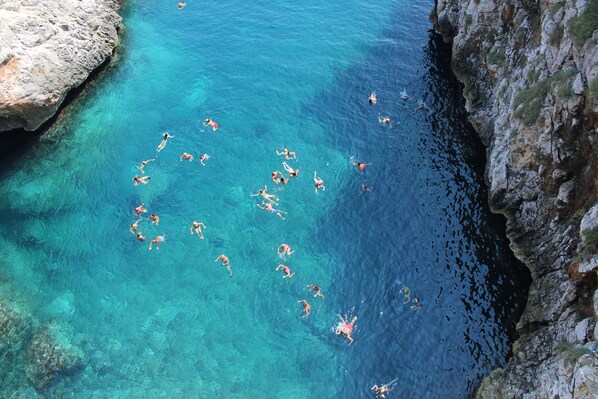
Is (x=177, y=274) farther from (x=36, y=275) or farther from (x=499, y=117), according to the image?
(x=499, y=117)

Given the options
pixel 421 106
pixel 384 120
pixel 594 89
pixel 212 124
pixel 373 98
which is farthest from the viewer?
pixel 373 98

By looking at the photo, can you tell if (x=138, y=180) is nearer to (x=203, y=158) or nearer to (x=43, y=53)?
(x=203, y=158)

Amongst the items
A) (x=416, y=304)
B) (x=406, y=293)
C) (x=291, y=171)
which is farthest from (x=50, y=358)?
(x=416, y=304)

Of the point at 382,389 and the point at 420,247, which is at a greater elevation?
the point at 420,247

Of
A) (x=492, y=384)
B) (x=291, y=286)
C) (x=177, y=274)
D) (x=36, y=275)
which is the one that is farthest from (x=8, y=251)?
(x=492, y=384)

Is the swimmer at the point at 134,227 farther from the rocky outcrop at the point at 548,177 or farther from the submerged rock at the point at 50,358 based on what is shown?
the rocky outcrop at the point at 548,177

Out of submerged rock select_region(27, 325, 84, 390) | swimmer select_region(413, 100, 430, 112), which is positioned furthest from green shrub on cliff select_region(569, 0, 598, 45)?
submerged rock select_region(27, 325, 84, 390)

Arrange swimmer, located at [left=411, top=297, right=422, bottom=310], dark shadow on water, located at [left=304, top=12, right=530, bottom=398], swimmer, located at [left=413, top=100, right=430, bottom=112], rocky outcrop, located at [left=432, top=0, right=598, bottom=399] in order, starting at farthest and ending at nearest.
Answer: swimmer, located at [left=413, top=100, right=430, bottom=112] → swimmer, located at [left=411, top=297, right=422, bottom=310] → dark shadow on water, located at [left=304, top=12, right=530, bottom=398] → rocky outcrop, located at [left=432, top=0, right=598, bottom=399]

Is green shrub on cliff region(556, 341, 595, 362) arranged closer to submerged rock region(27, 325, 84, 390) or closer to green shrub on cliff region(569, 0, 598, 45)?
green shrub on cliff region(569, 0, 598, 45)
